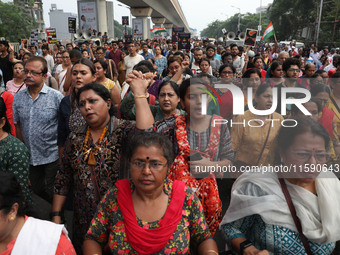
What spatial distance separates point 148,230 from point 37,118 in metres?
2.02

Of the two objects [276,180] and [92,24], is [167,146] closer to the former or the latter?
[276,180]

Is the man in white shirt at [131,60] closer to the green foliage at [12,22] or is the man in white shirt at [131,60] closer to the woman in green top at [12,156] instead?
the woman in green top at [12,156]

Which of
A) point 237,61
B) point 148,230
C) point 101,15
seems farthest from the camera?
point 101,15

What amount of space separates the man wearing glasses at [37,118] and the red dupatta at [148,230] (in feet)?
5.67

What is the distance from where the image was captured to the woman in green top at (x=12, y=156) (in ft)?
7.18

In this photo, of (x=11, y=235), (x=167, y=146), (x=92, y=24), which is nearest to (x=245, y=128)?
(x=167, y=146)

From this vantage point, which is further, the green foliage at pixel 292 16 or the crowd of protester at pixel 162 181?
the green foliage at pixel 292 16

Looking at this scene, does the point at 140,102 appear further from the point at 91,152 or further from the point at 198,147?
the point at 198,147

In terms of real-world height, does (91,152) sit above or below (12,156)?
above

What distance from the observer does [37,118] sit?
3029mm

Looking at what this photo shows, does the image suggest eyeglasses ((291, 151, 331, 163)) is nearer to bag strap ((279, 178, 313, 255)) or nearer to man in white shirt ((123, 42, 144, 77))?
bag strap ((279, 178, 313, 255))

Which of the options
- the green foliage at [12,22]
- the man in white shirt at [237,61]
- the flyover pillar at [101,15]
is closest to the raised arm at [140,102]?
the man in white shirt at [237,61]

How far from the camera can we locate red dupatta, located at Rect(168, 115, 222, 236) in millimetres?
2171

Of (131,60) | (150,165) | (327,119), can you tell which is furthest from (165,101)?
(131,60)
